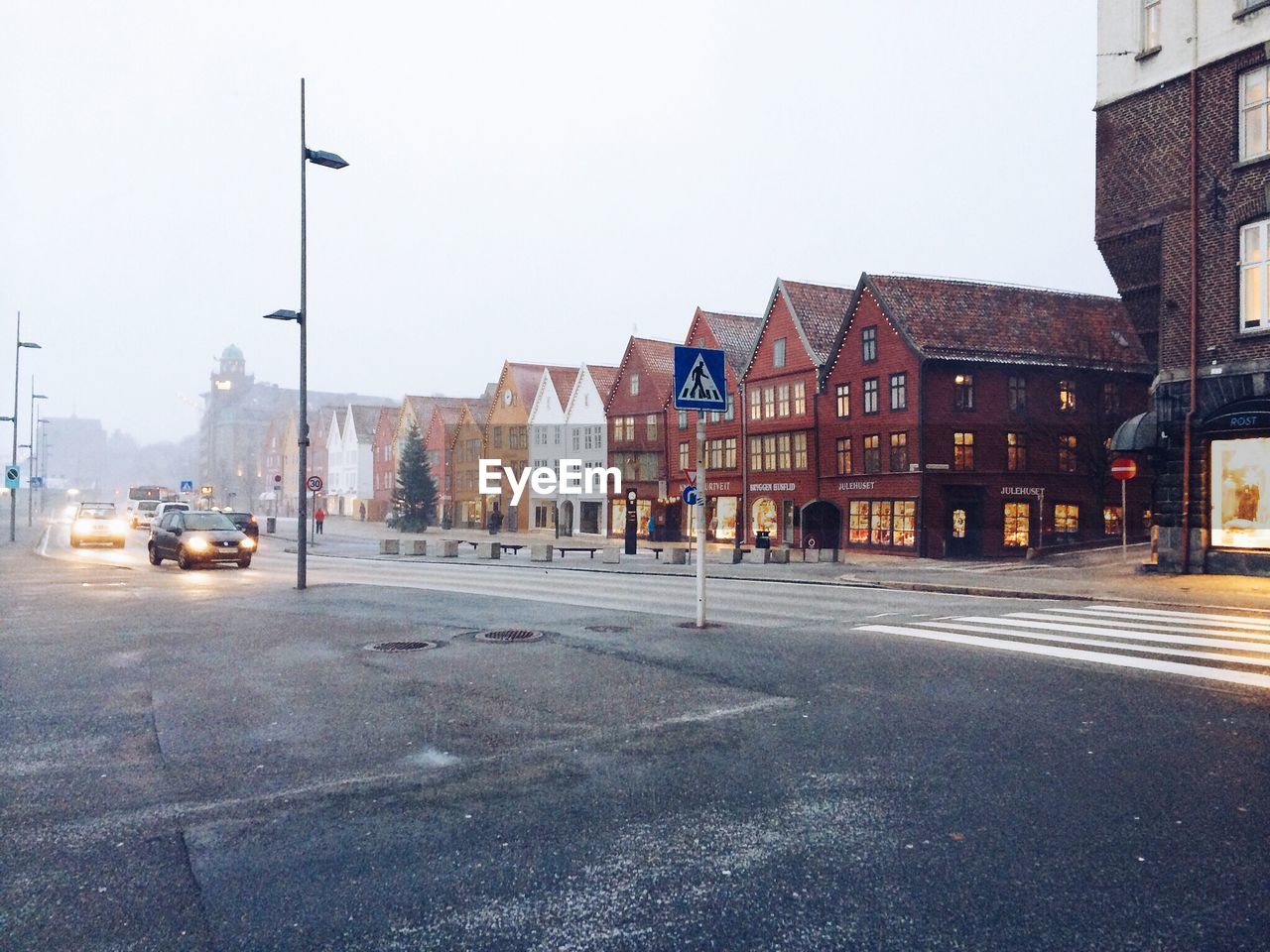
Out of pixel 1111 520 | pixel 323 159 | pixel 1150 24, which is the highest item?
pixel 1150 24

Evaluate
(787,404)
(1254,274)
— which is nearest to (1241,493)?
(1254,274)

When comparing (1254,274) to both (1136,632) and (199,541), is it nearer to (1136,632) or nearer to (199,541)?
(1136,632)

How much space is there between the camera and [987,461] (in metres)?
33.9

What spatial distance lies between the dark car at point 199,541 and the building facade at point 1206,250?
25.0 metres

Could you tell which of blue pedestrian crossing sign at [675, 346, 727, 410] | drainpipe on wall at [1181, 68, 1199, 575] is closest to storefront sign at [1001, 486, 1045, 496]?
drainpipe on wall at [1181, 68, 1199, 575]

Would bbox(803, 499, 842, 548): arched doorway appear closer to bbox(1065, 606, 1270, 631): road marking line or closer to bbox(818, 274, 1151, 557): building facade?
bbox(818, 274, 1151, 557): building facade

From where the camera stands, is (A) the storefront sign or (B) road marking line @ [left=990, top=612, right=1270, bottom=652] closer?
(B) road marking line @ [left=990, top=612, right=1270, bottom=652]

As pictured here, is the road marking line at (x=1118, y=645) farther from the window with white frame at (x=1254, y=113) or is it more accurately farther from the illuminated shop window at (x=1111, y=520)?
the illuminated shop window at (x=1111, y=520)

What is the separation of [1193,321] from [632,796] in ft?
69.4

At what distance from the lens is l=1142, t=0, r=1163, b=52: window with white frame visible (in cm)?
2166

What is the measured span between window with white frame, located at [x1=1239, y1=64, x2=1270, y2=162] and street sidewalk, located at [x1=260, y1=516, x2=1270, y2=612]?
9929 millimetres

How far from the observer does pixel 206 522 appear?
25.3m

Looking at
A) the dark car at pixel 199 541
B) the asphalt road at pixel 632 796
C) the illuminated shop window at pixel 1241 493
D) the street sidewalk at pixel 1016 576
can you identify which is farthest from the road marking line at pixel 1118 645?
the dark car at pixel 199 541

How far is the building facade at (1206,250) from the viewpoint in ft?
63.2
